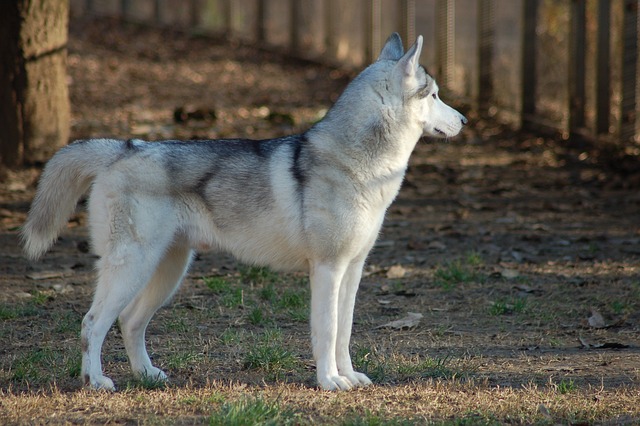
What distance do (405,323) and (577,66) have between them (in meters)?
6.77

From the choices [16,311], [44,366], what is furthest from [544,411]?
[16,311]

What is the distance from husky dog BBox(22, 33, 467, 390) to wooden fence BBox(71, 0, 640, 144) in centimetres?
666

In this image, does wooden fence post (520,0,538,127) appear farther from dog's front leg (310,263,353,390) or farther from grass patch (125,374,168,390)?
grass patch (125,374,168,390)

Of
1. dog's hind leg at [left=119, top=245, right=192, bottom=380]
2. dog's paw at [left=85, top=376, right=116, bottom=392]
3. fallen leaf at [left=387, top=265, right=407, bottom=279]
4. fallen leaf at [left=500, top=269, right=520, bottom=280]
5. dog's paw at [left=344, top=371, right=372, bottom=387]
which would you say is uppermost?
dog's hind leg at [left=119, top=245, right=192, bottom=380]

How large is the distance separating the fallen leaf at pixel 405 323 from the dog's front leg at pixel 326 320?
51.2 inches

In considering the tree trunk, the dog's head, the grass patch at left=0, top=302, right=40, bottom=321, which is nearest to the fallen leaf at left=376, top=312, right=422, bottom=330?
the dog's head

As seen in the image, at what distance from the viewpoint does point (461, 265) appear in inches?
299

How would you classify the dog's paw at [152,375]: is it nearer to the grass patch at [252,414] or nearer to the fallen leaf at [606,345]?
the grass patch at [252,414]

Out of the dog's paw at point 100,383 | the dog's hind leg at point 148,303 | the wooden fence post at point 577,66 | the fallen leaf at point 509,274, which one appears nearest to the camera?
the dog's paw at point 100,383

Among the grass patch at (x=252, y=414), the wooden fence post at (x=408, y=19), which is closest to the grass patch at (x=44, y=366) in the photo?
the grass patch at (x=252, y=414)

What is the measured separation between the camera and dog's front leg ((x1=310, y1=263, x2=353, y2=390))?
4875 millimetres

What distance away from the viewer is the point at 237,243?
16.7 feet

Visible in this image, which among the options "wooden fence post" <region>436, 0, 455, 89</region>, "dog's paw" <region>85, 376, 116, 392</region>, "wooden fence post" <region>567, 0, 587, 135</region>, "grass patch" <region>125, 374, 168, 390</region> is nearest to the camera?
"dog's paw" <region>85, 376, 116, 392</region>

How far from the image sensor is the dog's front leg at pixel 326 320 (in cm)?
488
